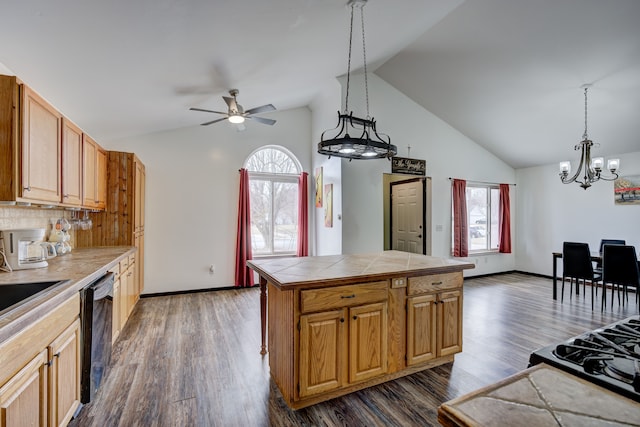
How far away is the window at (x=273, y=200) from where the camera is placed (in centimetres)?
573

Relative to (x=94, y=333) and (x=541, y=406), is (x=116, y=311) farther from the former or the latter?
(x=541, y=406)

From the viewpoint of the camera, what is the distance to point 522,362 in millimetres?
2789

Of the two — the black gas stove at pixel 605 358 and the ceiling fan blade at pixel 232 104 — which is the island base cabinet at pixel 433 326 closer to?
the black gas stove at pixel 605 358

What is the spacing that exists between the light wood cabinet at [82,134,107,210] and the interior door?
477cm

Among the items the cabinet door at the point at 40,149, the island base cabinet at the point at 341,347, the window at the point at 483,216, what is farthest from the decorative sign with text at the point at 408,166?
the cabinet door at the point at 40,149

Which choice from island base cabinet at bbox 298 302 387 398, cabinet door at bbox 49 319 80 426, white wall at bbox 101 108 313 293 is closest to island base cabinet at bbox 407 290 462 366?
island base cabinet at bbox 298 302 387 398

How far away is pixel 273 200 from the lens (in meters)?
5.88

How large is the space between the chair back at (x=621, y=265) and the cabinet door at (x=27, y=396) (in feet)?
19.7

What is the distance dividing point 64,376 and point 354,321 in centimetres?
179

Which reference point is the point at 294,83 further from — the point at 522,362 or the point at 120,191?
the point at 522,362

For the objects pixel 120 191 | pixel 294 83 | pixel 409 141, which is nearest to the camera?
pixel 120 191

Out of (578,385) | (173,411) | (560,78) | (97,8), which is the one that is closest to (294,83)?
(97,8)

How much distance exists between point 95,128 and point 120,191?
880 millimetres

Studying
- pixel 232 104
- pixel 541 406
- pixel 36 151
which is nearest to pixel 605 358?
pixel 541 406
